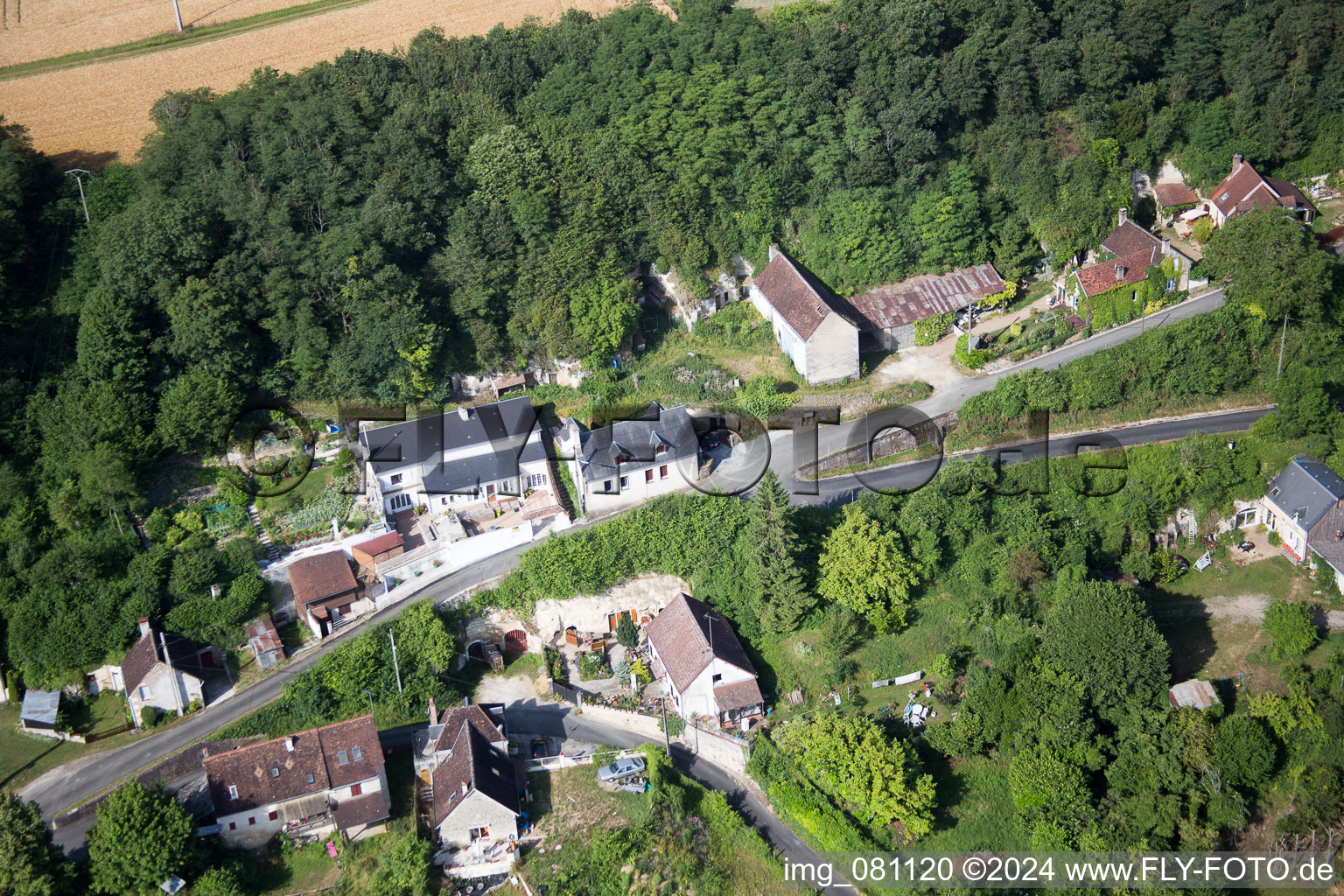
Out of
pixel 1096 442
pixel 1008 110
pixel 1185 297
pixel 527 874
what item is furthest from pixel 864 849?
pixel 1008 110

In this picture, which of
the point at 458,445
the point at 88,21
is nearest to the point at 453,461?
the point at 458,445

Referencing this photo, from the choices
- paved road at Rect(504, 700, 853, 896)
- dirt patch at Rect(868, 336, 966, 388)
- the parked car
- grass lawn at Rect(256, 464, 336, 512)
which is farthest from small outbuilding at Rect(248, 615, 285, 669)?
dirt patch at Rect(868, 336, 966, 388)

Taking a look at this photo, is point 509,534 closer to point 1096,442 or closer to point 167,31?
point 1096,442

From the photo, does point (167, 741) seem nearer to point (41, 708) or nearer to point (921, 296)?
point (41, 708)

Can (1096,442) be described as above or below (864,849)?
above

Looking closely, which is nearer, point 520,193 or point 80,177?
point 80,177

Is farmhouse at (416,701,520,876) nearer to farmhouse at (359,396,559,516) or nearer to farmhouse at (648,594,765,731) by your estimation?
farmhouse at (648,594,765,731)
